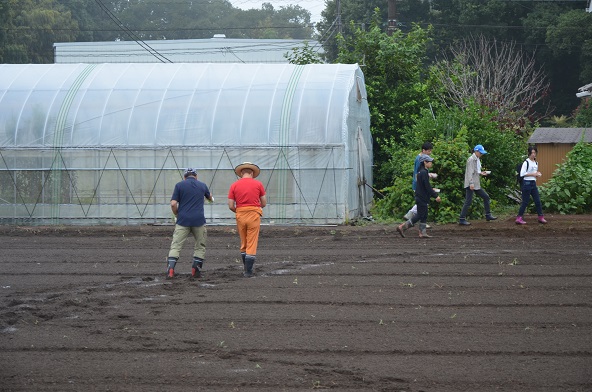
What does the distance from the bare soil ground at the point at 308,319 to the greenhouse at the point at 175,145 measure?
17.2 feet

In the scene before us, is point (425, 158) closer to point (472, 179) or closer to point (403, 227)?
point (403, 227)

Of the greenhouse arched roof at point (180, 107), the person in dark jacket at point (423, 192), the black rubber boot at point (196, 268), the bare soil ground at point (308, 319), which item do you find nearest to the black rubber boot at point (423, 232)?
the person in dark jacket at point (423, 192)

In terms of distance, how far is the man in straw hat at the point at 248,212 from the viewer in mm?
13375

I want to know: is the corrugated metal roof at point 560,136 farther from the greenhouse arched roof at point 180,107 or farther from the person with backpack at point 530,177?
the person with backpack at point 530,177

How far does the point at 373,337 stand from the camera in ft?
29.4

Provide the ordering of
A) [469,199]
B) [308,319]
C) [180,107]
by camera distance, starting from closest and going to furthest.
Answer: [308,319]
[469,199]
[180,107]

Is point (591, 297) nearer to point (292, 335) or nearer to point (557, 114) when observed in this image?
point (292, 335)

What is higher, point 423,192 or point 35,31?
point 35,31

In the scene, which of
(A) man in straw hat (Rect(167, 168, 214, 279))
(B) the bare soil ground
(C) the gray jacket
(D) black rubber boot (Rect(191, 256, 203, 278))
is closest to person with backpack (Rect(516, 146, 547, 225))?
(C) the gray jacket

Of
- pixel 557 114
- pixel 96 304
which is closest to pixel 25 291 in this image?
pixel 96 304

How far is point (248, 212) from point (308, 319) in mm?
3739

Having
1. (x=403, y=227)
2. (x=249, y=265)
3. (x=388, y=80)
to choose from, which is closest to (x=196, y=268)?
(x=249, y=265)

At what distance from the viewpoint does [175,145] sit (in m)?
23.1

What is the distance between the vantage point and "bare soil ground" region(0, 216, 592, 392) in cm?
749
